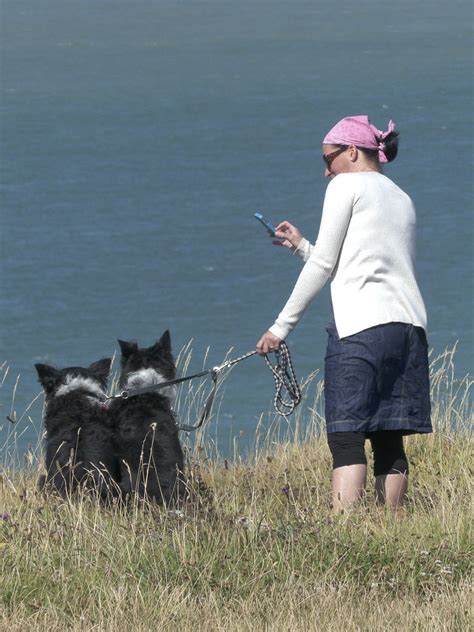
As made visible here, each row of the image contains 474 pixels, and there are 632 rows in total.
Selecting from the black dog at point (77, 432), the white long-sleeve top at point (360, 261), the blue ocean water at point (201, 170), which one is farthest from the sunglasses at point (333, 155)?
the blue ocean water at point (201, 170)

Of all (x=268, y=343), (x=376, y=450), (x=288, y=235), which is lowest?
(x=376, y=450)

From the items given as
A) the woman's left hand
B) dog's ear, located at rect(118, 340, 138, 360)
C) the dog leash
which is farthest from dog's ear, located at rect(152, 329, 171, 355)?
the woman's left hand

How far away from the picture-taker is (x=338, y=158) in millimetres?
6012

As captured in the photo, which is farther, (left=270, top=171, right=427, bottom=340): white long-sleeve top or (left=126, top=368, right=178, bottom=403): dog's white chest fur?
(left=126, top=368, right=178, bottom=403): dog's white chest fur

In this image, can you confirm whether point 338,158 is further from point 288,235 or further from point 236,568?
point 236,568

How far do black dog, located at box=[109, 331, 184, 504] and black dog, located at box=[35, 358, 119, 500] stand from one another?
90 mm

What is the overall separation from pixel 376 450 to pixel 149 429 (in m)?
1.28

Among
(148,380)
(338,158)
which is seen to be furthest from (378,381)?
(148,380)

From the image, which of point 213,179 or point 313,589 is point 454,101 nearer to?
point 213,179

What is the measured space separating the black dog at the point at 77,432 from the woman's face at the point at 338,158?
1916mm

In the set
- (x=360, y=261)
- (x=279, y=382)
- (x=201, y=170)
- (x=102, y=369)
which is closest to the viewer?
(x=360, y=261)

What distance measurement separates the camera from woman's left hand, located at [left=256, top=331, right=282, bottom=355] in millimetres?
5820

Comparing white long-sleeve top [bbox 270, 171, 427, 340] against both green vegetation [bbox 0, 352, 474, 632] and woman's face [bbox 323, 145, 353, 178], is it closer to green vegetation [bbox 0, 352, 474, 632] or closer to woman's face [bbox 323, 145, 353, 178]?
woman's face [bbox 323, 145, 353, 178]

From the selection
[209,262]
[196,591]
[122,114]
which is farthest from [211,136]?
[196,591]
